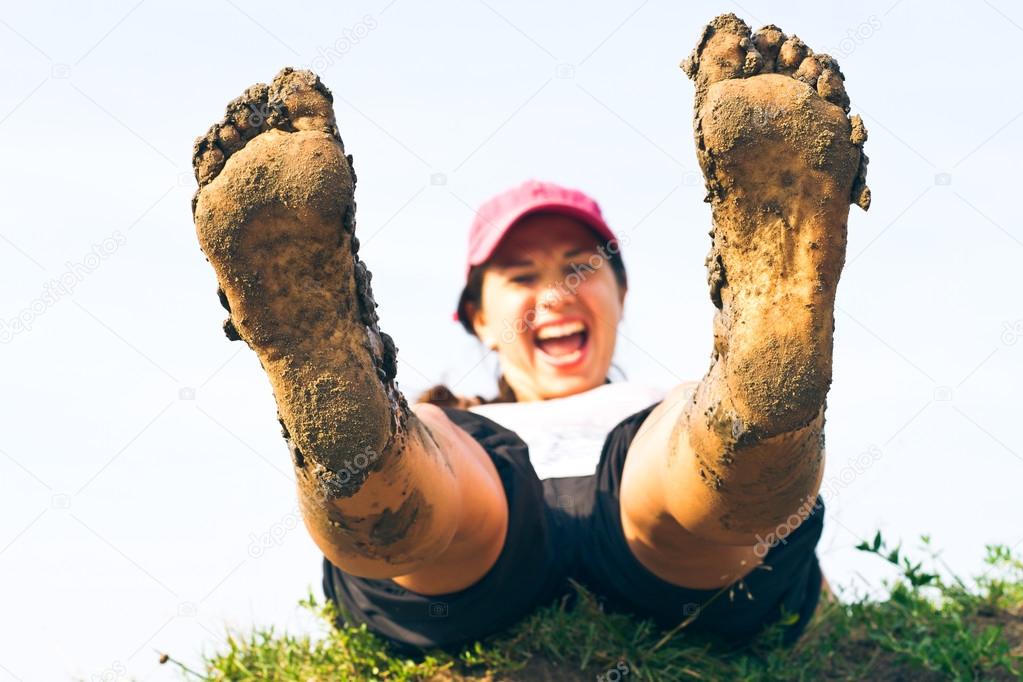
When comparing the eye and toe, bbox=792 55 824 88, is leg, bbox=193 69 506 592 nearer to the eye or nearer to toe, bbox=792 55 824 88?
toe, bbox=792 55 824 88

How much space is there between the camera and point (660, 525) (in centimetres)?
246

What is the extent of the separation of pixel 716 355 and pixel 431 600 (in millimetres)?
896

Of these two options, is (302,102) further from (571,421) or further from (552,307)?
(552,307)

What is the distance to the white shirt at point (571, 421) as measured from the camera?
3002 millimetres

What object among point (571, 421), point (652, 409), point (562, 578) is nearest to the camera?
point (652, 409)

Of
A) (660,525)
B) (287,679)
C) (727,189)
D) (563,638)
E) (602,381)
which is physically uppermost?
(602,381)

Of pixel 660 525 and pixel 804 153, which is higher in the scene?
pixel 804 153

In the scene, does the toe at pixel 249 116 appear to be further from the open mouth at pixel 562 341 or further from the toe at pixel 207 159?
the open mouth at pixel 562 341

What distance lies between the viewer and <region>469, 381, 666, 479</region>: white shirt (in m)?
3.00

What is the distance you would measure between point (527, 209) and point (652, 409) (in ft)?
4.28

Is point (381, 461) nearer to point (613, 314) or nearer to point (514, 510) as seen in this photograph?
point (514, 510)

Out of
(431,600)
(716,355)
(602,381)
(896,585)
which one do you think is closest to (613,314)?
(602,381)

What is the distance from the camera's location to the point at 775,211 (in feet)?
6.59

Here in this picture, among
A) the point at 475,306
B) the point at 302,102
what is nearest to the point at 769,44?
the point at 302,102
